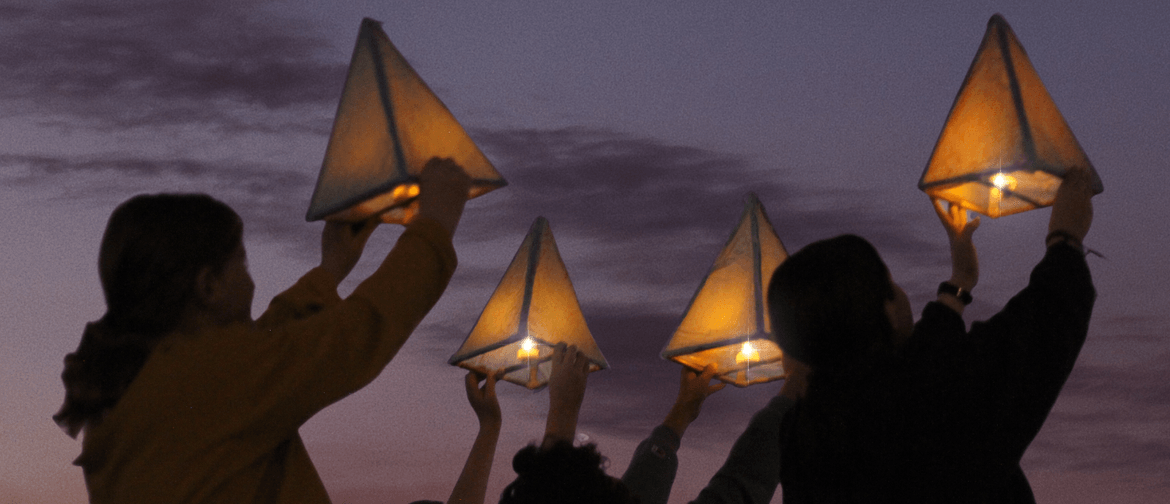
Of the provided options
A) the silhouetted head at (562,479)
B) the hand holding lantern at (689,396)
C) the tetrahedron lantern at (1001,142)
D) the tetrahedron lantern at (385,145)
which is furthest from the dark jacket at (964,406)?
the hand holding lantern at (689,396)

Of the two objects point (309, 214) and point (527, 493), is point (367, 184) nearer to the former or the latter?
point (309, 214)

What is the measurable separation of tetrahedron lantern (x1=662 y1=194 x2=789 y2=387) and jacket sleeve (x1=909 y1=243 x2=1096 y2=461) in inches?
66.1

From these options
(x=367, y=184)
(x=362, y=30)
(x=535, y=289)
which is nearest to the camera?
(x=367, y=184)

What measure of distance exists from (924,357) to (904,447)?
0.20 metres

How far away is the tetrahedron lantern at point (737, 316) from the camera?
407 centimetres

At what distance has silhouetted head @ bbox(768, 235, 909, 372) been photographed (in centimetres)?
238

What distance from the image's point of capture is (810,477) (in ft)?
8.02

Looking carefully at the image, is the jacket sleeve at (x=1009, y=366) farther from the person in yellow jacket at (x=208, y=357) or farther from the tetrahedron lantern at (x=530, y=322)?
the tetrahedron lantern at (x=530, y=322)

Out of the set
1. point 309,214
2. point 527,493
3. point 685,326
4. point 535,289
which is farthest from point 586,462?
point 535,289

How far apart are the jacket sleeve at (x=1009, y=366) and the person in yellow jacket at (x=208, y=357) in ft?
3.66

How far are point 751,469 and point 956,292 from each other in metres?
0.85

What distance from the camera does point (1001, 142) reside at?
304 centimetres

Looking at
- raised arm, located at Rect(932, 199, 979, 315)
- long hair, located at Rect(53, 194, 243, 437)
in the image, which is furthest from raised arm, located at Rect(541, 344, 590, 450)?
long hair, located at Rect(53, 194, 243, 437)

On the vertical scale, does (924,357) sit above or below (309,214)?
below
